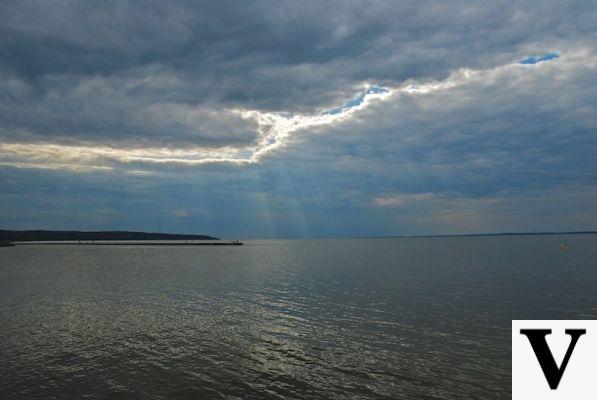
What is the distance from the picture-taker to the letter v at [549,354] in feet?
58.2

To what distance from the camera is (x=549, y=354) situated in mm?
18188

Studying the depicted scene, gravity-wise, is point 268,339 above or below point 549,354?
below

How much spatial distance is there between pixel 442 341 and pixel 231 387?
17.5 meters

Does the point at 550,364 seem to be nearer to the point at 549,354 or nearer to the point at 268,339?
the point at 549,354

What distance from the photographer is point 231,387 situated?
2255cm

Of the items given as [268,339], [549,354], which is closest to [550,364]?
[549,354]

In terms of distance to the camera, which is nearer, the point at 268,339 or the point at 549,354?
the point at 549,354

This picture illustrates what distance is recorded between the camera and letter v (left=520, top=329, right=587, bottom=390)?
17750 mm

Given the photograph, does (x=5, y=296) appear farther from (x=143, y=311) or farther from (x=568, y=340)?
(x=568, y=340)

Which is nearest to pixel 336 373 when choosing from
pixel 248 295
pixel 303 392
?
pixel 303 392

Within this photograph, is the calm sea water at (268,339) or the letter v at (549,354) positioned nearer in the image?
the letter v at (549,354)

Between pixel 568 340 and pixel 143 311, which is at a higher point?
pixel 568 340

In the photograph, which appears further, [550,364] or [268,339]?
[268,339]

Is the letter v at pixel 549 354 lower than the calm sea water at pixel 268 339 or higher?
higher
